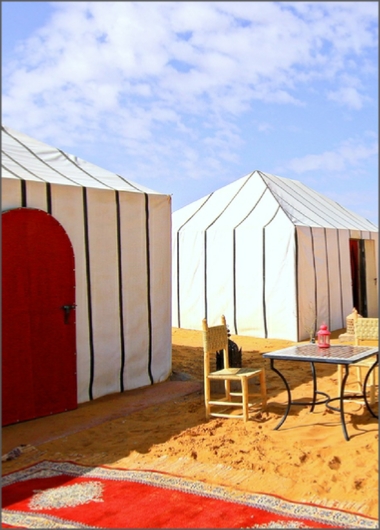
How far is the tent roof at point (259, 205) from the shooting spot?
34.2 feet

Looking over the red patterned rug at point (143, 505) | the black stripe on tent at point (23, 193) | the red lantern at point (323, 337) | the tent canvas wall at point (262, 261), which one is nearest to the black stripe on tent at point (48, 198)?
the black stripe on tent at point (23, 193)

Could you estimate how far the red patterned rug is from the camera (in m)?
2.86

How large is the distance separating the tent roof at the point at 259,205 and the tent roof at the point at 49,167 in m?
4.21

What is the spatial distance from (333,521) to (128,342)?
3.46 meters

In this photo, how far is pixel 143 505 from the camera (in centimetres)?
310

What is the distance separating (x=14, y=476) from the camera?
3.69m

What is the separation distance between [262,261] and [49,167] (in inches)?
185

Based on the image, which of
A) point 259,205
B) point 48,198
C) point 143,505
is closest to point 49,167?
point 48,198

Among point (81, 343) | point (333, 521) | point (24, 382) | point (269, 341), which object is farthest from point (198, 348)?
point (333, 521)

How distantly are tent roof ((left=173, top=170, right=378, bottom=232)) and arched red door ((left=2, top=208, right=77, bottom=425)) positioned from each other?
5359 millimetres

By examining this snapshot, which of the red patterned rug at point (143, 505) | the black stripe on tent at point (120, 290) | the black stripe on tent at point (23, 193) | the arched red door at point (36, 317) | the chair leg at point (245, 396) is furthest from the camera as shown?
the black stripe on tent at point (120, 290)

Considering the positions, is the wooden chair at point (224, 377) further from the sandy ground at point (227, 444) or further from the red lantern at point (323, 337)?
the red lantern at point (323, 337)

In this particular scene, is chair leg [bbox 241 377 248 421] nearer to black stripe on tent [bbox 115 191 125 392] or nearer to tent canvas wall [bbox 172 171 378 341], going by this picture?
black stripe on tent [bbox 115 191 125 392]

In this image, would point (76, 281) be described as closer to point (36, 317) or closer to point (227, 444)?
point (36, 317)
